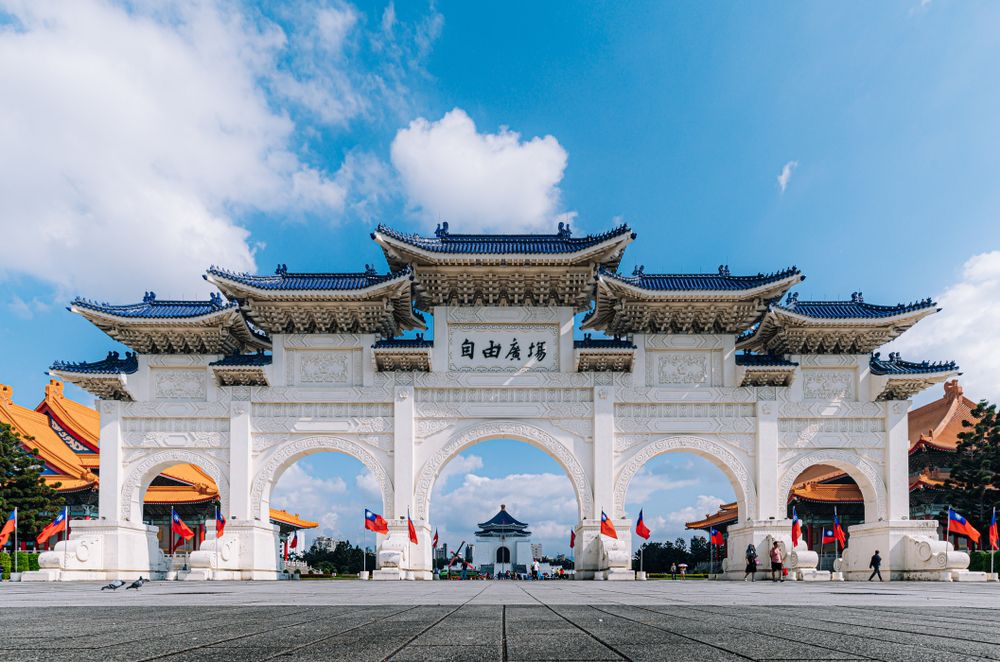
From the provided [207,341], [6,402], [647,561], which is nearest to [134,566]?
[207,341]

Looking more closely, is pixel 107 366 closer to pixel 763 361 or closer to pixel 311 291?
pixel 311 291

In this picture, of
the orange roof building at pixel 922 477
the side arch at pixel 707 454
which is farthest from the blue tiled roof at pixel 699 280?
the orange roof building at pixel 922 477

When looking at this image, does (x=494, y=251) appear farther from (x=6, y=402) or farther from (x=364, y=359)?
(x=6, y=402)

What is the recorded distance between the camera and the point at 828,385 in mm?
23797

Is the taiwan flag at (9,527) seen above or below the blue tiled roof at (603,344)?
below

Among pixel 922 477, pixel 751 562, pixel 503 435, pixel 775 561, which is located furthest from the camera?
pixel 922 477

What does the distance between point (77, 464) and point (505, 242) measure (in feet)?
64.7

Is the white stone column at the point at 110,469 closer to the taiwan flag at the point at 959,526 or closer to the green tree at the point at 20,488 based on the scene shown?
the green tree at the point at 20,488

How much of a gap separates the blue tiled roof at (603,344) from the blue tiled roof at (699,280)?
164 cm

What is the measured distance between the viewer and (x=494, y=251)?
2269 cm

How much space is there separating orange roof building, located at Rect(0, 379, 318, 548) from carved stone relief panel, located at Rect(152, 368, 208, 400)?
22.1 feet

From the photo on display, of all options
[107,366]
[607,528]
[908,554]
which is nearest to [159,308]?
[107,366]

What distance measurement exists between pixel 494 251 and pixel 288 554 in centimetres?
2218

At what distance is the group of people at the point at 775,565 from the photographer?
68.1ft
